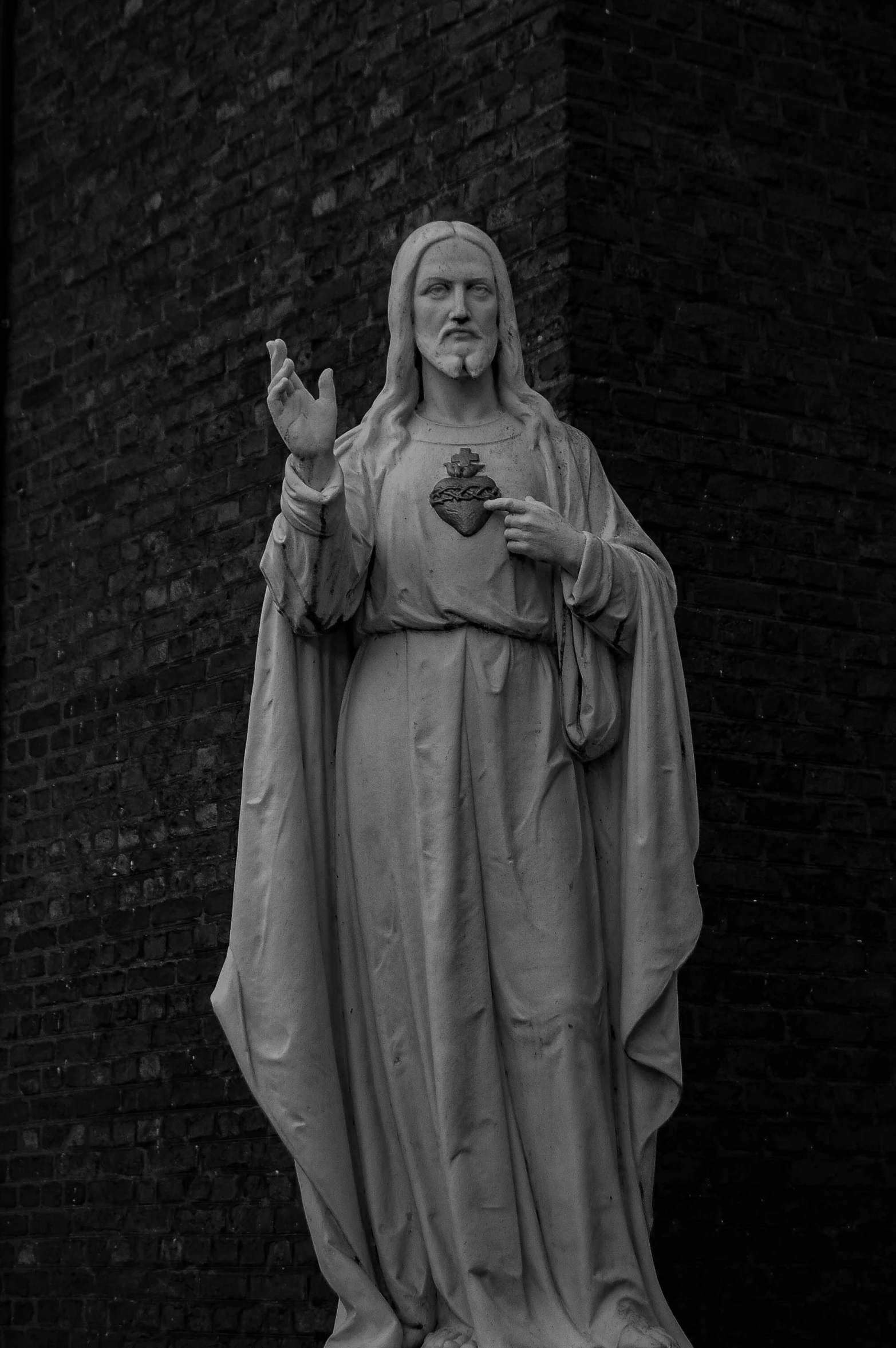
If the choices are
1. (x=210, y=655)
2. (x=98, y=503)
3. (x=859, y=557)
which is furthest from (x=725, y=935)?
(x=98, y=503)

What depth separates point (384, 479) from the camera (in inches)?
248

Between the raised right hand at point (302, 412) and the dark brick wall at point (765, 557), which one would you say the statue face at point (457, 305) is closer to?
the raised right hand at point (302, 412)

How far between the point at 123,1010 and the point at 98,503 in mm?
1947

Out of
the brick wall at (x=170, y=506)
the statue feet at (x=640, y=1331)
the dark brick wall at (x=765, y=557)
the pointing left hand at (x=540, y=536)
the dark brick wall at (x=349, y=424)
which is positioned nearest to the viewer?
the statue feet at (x=640, y=1331)

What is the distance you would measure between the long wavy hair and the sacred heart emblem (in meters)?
0.20

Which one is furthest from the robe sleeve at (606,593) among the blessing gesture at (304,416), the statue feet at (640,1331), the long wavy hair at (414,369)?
the statue feet at (640,1331)

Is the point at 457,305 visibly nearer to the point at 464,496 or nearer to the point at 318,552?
the point at 464,496

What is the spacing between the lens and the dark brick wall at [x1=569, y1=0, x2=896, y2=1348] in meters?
8.25

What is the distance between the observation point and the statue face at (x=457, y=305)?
6277 mm

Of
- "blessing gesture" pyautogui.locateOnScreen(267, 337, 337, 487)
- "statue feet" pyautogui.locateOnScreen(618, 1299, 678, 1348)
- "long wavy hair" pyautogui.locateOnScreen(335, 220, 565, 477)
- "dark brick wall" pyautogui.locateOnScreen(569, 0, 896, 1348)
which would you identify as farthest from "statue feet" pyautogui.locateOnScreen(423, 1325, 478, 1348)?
"dark brick wall" pyautogui.locateOnScreen(569, 0, 896, 1348)

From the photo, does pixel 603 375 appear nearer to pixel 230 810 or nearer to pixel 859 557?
pixel 859 557

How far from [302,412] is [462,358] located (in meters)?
0.54

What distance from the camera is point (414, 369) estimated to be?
6.39 m

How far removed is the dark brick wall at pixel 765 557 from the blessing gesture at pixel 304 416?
2.43 metres
